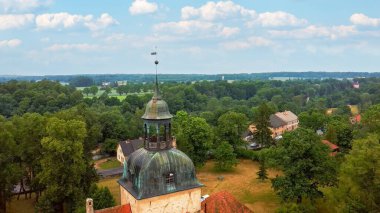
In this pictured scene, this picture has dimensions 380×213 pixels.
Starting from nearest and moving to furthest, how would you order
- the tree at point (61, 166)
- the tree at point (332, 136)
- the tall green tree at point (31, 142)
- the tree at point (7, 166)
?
the tree at point (61, 166) < the tree at point (7, 166) < the tall green tree at point (31, 142) < the tree at point (332, 136)

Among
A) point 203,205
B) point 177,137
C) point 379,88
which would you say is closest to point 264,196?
point 177,137

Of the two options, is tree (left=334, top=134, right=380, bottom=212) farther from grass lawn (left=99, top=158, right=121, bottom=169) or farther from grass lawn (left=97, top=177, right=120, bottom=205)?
grass lawn (left=99, top=158, right=121, bottom=169)

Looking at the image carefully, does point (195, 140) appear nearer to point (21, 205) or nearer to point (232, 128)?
point (232, 128)

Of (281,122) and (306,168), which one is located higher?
(306,168)

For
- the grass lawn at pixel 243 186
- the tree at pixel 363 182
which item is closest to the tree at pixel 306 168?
the tree at pixel 363 182

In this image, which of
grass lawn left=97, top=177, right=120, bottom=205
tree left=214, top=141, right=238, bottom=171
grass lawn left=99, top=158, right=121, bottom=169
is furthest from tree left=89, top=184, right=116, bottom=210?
grass lawn left=99, top=158, right=121, bottom=169

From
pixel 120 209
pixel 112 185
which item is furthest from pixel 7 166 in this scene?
pixel 120 209

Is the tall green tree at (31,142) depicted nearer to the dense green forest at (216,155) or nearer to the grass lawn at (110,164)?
the dense green forest at (216,155)
